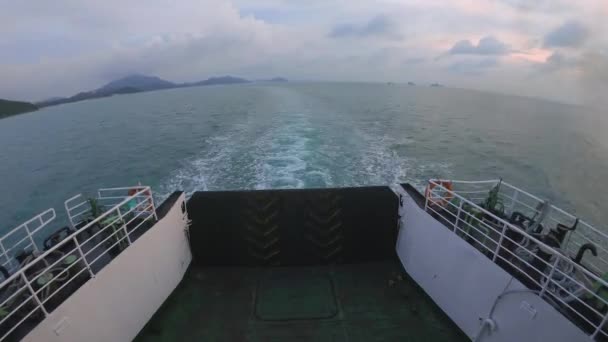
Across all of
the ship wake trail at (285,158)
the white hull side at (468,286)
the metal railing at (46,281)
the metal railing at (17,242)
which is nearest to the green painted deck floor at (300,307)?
the white hull side at (468,286)

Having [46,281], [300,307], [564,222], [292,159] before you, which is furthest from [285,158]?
[564,222]

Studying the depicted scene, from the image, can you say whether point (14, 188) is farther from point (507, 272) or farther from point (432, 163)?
point (432, 163)

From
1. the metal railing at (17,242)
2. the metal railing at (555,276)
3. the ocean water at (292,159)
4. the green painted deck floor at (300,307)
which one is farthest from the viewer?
the ocean water at (292,159)

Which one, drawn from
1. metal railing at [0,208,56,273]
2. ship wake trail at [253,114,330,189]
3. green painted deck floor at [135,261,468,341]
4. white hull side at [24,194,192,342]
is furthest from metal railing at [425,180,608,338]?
ship wake trail at [253,114,330,189]

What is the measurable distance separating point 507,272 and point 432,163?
12.9 metres

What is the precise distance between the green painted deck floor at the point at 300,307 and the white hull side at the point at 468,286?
1.08 feet

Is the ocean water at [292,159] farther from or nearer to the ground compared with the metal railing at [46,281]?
nearer to the ground

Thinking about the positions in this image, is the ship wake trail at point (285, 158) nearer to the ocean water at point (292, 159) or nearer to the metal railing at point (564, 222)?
the ocean water at point (292, 159)

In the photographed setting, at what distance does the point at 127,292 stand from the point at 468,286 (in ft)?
17.2

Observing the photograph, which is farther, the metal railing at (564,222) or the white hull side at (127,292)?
the metal railing at (564,222)

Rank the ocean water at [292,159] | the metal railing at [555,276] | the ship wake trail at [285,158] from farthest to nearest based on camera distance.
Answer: the ocean water at [292,159] < the ship wake trail at [285,158] < the metal railing at [555,276]

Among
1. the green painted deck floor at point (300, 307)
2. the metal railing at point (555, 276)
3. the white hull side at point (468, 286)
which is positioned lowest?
the green painted deck floor at point (300, 307)

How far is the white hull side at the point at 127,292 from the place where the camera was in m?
3.33

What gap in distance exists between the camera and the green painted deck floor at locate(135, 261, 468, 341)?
14.4ft
